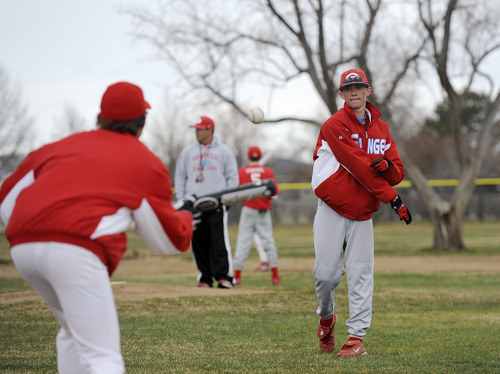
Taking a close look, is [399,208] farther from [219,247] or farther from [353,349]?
[219,247]

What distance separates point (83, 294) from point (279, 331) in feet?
13.4

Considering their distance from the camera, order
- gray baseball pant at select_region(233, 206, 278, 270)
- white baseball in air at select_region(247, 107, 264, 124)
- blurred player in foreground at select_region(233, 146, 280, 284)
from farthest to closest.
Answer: gray baseball pant at select_region(233, 206, 278, 270)
blurred player in foreground at select_region(233, 146, 280, 284)
white baseball in air at select_region(247, 107, 264, 124)

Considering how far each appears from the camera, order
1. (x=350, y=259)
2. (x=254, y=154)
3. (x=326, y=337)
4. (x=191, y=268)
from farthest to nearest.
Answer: (x=191, y=268) < (x=254, y=154) < (x=326, y=337) < (x=350, y=259)

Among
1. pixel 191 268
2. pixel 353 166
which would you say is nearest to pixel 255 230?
pixel 191 268

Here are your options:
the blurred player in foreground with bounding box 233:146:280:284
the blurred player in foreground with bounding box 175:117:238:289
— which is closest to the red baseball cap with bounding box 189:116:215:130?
the blurred player in foreground with bounding box 175:117:238:289

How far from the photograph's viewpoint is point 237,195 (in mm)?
4199

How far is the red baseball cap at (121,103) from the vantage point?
3771mm

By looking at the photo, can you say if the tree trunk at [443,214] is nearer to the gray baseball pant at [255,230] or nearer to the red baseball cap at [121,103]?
the gray baseball pant at [255,230]

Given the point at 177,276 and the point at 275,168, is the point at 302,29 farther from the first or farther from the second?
the point at 275,168

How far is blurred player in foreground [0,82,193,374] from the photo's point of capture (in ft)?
11.3

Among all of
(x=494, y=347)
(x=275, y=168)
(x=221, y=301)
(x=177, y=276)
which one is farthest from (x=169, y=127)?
(x=494, y=347)

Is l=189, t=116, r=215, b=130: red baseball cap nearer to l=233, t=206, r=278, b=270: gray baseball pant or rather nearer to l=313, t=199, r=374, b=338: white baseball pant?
l=233, t=206, r=278, b=270: gray baseball pant

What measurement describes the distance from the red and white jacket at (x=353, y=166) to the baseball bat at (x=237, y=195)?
1647 millimetres

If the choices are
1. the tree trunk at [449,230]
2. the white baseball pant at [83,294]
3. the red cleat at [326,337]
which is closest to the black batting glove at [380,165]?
the red cleat at [326,337]
